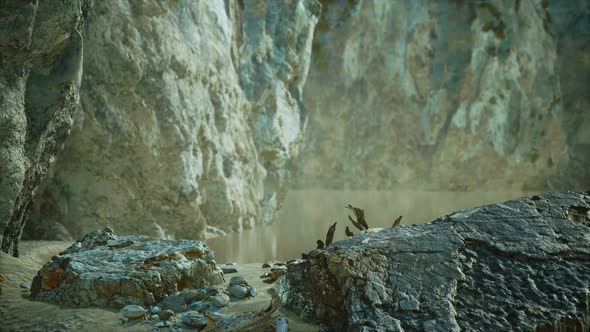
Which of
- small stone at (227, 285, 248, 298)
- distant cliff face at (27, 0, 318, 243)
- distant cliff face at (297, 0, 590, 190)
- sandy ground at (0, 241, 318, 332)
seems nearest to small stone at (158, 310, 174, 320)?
sandy ground at (0, 241, 318, 332)

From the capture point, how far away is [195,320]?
118 inches

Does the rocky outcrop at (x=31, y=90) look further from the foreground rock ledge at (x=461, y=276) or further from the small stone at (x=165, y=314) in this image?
the foreground rock ledge at (x=461, y=276)

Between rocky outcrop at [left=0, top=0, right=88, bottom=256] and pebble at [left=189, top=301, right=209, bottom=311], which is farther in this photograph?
rocky outcrop at [left=0, top=0, right=88, bottom=256]

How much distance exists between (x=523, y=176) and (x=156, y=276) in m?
21.1

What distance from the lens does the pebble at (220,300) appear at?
336 centimetres

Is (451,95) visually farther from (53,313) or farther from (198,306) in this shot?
(53,313)

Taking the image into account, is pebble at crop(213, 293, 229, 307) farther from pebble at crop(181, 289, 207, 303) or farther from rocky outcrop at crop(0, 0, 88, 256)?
rocky outcrop at crop(0, 0, 88, 256)

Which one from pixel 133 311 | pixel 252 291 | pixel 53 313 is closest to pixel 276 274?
pixel 252 291

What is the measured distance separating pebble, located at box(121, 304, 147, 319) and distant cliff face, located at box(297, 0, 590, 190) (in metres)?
20.3

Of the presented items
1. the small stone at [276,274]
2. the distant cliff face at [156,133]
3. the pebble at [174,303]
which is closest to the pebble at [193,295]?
the pebble at [174,303]

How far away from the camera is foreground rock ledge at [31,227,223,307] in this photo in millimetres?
3357

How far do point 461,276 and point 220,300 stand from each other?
4.96ft

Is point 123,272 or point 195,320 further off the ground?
point 123,272

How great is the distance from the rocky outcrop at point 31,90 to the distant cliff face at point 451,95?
18.9 meters
